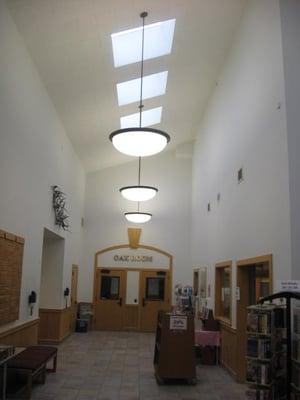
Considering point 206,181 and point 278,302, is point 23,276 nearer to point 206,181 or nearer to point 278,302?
point 278,302

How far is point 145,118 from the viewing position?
11.1 m

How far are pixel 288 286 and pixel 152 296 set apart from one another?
9.68 meters

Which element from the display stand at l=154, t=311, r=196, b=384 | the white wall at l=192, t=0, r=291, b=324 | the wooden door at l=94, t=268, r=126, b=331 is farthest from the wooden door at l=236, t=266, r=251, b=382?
the wooden door at l=94, t=268, r=126, b=331

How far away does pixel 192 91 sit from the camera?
10.1m

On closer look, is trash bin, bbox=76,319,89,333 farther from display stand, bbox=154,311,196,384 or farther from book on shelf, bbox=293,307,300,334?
book on shelf, bbox=293,307,300,334

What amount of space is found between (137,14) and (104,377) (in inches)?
233

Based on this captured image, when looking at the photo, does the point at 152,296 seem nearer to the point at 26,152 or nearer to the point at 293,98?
the point at 26,152

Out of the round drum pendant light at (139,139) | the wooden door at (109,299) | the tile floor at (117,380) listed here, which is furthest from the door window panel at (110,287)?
the round drum pendant light at (139,139)

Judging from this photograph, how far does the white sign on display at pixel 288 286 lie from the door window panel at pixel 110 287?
32.1 ft

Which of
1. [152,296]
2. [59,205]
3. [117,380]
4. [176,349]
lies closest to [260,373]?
[176,349]

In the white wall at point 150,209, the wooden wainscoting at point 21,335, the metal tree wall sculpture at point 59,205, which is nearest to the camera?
the wooden wainscoting at point 21,335

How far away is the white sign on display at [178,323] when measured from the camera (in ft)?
23.0

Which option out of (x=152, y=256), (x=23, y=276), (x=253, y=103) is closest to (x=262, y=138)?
(x=253, y=103)

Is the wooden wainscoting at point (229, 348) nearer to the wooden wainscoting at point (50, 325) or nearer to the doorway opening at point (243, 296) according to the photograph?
the doorway opening at point (243, 296)
